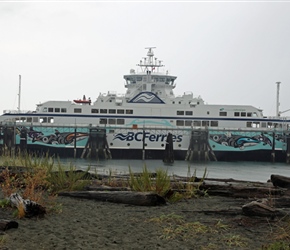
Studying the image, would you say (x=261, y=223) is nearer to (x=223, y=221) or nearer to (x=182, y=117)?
(x=223, y=221)

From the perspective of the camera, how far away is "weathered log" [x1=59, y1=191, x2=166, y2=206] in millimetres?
8133

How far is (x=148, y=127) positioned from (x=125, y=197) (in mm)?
42521

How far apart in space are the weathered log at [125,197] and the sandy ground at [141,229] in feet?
0.56

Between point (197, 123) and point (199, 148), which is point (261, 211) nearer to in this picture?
point (199, 148)

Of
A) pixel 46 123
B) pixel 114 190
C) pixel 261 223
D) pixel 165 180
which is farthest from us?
pixel 46 123

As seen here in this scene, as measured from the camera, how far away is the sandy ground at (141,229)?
17.3 feet

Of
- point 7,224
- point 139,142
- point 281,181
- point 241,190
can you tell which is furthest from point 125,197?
point 139,142

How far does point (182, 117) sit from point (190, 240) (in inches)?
1822

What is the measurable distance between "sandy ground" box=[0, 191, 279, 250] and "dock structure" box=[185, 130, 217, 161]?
41560 millimetres

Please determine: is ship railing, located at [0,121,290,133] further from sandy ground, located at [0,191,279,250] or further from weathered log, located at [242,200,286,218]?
weathered log, located at [242,200,286,218]

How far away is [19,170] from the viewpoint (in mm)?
11398

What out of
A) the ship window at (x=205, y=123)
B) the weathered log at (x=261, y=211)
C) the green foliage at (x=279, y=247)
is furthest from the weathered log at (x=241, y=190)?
the ship window at (x=205, y=123)

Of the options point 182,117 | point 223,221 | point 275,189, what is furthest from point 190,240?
point 182,117

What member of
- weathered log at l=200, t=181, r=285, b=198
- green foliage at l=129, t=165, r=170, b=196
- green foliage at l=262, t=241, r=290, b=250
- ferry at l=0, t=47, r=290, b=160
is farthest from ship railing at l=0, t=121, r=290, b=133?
green foliage at l=262, t=241, r=290, b=250
